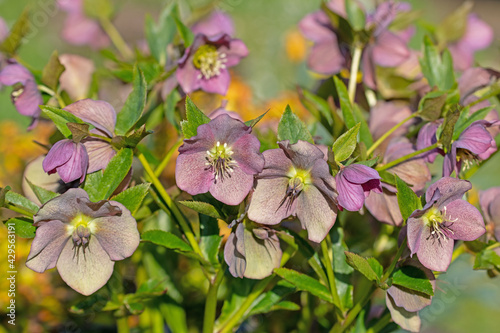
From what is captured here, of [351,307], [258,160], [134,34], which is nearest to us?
[258,160]

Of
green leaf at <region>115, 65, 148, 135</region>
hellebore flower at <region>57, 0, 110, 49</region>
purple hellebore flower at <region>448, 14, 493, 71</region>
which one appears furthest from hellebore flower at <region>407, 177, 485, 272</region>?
hellebore flower at <region>57, 0, 110, 49</region>

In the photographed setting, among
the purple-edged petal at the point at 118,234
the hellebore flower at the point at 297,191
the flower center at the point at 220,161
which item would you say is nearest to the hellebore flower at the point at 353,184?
the hellebore flower at the point at 297,191

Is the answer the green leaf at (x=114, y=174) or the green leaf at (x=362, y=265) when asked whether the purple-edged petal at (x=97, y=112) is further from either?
the green leaf at (x=362, y=265)

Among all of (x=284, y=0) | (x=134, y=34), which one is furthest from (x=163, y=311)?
(x=284, y=0)

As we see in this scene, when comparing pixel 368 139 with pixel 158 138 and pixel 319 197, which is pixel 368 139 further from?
pixel 158 138

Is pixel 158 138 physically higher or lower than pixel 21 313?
higher

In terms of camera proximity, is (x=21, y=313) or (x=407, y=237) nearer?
(x=407, y=237)

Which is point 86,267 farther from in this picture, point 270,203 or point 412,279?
point 412,279
